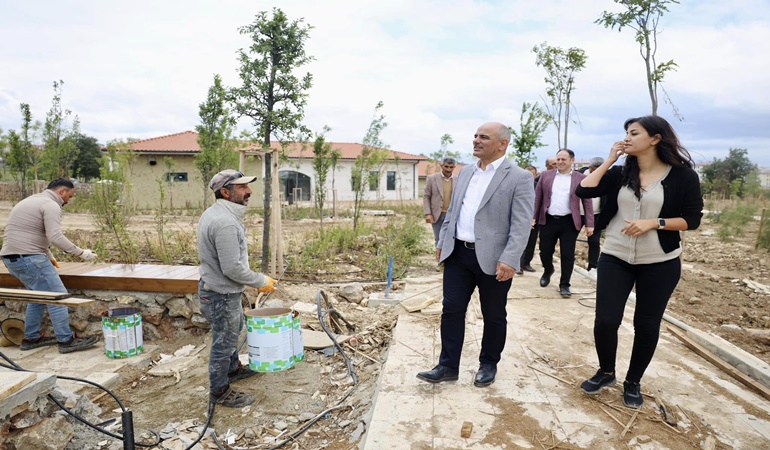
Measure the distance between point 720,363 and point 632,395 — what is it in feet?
4.43

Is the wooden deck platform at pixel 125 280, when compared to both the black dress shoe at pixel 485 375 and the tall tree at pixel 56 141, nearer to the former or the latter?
the black dress shoe at pixel 485 375

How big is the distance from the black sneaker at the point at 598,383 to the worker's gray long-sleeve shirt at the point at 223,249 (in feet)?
7.90

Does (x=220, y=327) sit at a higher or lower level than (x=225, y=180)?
lower

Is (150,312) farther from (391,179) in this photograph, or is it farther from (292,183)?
(391,179)

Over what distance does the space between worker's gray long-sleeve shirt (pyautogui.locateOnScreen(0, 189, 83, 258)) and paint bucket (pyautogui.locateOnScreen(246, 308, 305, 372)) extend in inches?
87.2

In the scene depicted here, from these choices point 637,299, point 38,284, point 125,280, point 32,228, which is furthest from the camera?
point 125,280

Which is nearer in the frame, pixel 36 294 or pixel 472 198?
pixel 472 198

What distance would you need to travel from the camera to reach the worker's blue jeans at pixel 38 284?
182 inches

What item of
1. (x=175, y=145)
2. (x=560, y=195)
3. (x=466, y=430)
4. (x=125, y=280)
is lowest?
(x=466, y=430)

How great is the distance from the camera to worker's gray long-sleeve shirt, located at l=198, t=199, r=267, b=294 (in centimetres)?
325

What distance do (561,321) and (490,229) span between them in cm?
224

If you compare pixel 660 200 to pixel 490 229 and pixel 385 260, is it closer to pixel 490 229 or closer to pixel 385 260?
pixel 490 229

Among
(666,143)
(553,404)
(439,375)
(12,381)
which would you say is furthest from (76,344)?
(666,143)

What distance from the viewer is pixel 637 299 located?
110 inches
